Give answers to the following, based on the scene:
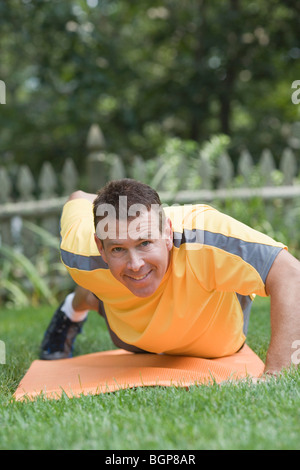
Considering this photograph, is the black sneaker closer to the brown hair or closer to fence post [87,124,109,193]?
the brown hair

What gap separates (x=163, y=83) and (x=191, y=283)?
794 cm

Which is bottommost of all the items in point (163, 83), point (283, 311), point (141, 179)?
point (283, 311)

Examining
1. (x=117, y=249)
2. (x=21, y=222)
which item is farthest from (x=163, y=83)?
(x=117, y=249)

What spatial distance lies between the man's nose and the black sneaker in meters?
1.19

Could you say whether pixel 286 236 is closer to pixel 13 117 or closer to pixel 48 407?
pixel 48 407

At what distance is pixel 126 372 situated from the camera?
9.00 ft

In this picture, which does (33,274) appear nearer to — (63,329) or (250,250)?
(63,329)

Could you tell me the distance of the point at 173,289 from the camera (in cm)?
259

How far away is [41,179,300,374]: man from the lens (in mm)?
2381

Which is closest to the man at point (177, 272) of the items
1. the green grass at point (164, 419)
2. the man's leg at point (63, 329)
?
the green grass at point (164, 419)

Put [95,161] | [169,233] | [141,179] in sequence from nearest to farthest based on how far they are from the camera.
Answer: [169,233]
[141,179]
[95,161]

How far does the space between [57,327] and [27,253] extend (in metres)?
2.78

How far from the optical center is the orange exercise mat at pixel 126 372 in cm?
245
